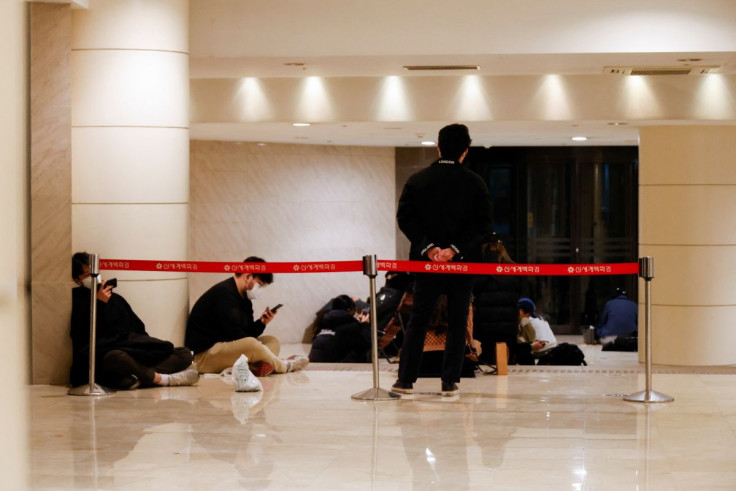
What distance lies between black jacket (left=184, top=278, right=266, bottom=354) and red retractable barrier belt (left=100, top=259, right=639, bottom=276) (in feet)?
2.30

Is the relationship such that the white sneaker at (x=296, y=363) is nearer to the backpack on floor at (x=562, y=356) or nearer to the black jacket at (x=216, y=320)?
the black jacket at (x=216, y=320)

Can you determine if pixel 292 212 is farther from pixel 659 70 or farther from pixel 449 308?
pixel 449 308

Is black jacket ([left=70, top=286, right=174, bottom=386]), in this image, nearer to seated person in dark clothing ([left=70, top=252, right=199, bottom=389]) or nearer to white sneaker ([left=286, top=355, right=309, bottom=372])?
seated person in dark clothing ([left=70, top=252, right=199, bottom=389])

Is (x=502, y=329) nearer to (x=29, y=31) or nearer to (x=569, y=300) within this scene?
(x=29, y=31)

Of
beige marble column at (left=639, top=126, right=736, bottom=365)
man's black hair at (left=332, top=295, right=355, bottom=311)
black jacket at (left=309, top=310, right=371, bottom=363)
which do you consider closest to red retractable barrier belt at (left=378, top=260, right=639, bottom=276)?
black jacket at (left=309, top=310, right=371, bottom=363)

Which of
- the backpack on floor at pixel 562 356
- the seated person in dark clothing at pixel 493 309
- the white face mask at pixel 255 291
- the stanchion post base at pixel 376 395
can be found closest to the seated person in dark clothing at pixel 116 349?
the white face mask at pixel 255 291

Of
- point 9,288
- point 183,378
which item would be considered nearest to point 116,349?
point 183,378

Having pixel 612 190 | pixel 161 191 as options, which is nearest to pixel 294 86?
pixel 161 191

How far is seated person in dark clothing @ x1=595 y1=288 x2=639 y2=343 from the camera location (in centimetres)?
1702

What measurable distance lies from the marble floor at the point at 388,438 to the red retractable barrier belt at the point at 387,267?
0.89 metres

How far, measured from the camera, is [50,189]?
8398 millimetres

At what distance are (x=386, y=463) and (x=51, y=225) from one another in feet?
12.7

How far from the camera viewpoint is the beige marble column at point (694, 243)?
521 inches

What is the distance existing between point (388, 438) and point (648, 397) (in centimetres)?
228
